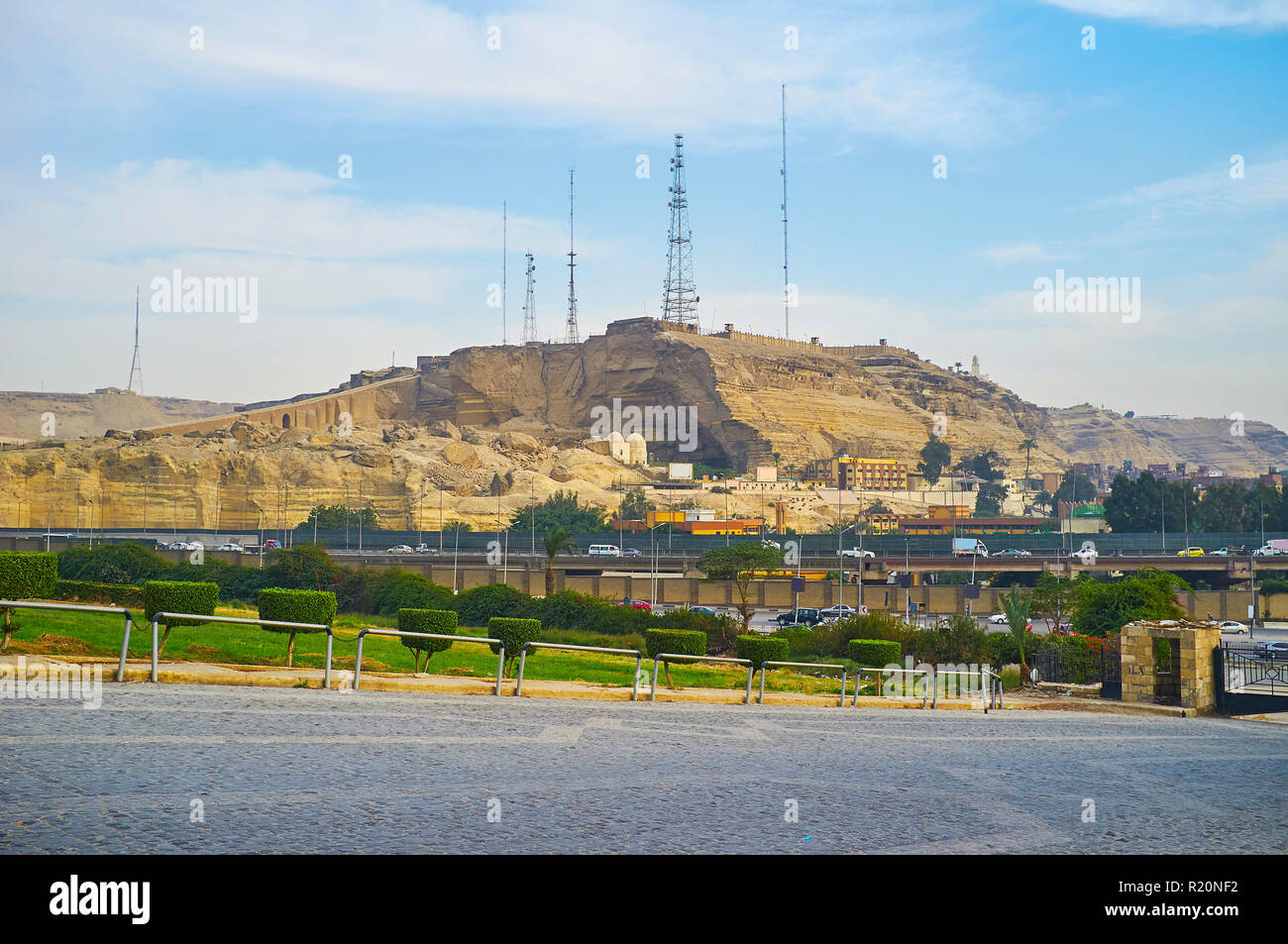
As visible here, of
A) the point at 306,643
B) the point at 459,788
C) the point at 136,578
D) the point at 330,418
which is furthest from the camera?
the point at 330,418

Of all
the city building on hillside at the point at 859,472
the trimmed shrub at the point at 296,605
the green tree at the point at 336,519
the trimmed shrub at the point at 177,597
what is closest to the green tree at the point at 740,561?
the trimmed shrub at the point at 296,605

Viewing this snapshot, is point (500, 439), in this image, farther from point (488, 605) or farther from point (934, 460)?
point (488, 605)

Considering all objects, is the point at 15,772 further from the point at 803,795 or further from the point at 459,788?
the point at 803,795

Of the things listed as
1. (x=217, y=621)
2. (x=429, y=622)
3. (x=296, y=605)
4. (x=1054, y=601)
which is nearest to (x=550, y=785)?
(x=217, y=621)

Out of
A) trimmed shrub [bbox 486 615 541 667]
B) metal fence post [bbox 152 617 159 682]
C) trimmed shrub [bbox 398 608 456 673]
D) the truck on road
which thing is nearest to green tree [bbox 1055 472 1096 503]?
the truck on road

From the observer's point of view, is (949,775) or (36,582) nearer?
(949,775)

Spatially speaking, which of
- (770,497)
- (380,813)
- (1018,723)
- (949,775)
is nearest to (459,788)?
(380,813)
